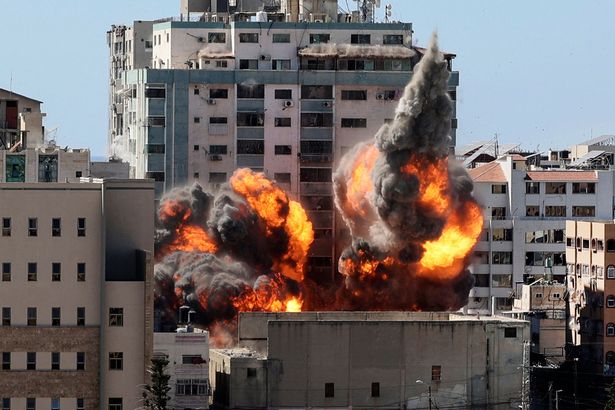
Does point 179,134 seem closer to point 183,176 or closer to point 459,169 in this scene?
point 183,176

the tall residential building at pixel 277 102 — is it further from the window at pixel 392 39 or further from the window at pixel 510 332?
the window at pixel 510 332

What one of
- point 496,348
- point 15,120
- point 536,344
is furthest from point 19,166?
point 536,344

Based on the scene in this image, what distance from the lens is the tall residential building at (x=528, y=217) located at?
169000 millimetres

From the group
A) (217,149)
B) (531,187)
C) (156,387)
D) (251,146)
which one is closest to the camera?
(156,387)

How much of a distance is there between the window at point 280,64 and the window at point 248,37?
179 centimetres

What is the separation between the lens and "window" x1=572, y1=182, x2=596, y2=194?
17038cm

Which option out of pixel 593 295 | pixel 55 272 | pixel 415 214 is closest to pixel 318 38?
→ pixel 415 214

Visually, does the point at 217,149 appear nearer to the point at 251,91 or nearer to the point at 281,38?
the point at 251,91

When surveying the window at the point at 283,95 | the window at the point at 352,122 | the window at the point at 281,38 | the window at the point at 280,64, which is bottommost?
the window at the point at 352,122

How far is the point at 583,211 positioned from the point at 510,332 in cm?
3893

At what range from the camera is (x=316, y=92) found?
167125 mm

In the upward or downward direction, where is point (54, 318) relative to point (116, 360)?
upward

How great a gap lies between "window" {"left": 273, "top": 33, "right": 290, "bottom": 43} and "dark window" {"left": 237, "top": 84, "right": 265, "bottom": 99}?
9.93 ft

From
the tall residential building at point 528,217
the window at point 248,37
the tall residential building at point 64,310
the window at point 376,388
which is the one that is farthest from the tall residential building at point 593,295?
the tall residential building at point 64,310
